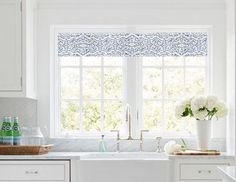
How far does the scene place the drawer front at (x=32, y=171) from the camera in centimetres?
422

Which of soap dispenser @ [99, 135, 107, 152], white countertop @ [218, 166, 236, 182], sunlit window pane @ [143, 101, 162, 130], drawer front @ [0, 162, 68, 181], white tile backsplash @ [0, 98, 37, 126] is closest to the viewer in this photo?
white countertop @ [218, 166, 236, 182]

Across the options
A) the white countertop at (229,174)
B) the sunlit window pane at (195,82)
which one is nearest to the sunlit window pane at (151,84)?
the sunlit window pane at (195,82)

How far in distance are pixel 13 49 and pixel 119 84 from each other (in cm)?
105

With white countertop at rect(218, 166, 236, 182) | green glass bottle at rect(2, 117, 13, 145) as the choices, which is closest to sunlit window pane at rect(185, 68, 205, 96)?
green glass bottle at rect(2, 117, 13, 145)

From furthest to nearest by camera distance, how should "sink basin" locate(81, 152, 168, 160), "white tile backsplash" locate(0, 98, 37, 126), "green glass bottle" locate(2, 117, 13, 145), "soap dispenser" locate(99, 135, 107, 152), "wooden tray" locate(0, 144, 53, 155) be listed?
"white tile backsplash" locate(0, 98, 37, 126), "soap dispenser" locate(99, 135, 107, 152), "sink basin" locate(81, 152, 168, 160), "green glass bottle" locate(2, 117, 13, 145), "wooden tray" locate(0, 144, 53, 155)

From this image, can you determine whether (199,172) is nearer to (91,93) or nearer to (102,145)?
(102,145)

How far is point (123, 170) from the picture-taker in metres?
4.30

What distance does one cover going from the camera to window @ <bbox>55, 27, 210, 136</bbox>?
16.6 ft

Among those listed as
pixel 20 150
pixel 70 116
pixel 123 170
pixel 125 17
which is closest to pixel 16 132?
pixel 20 150

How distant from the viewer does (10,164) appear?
4.24m

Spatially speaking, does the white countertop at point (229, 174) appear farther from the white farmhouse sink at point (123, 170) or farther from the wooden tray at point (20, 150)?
the wooden tray at point (20, 150)

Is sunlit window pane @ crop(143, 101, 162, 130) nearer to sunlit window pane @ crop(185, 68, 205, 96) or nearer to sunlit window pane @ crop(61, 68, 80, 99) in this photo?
sunlit window pane @ crop(185, 68, 205, 96)

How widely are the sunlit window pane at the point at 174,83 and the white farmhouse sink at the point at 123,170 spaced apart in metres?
0.92

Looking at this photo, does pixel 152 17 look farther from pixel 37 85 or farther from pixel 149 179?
pixel 149 179
